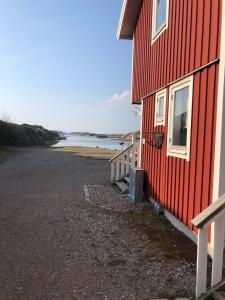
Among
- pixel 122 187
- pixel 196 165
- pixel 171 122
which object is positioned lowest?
pixel 122 187

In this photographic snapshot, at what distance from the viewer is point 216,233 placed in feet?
13.3

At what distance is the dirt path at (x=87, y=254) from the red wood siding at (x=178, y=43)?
283cm

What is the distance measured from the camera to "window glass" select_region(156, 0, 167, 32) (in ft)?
28.0

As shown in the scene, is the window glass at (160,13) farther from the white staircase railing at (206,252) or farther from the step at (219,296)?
the step at (219,296)

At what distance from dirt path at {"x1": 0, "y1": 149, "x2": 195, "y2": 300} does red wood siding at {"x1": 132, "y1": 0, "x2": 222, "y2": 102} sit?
2834 millimetres

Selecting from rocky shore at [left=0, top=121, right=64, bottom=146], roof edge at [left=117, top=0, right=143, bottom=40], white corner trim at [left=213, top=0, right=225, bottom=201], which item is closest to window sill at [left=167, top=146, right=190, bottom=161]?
white corner trim at [left=213, top=0, right=225, bottom=201]

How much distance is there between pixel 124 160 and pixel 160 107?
167 inches

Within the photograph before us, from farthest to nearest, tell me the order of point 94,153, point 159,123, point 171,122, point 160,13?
point 94,153, point 160,13, point 159,123, point 171,122

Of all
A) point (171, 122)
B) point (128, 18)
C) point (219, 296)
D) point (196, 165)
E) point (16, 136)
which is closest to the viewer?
point (219, 296)

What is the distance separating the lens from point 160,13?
896 centimetres

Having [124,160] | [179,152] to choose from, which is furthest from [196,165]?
[124,160]

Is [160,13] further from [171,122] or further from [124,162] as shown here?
[124,162]

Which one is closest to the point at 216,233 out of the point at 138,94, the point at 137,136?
the point at 138,94

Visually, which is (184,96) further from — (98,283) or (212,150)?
(98,283)
